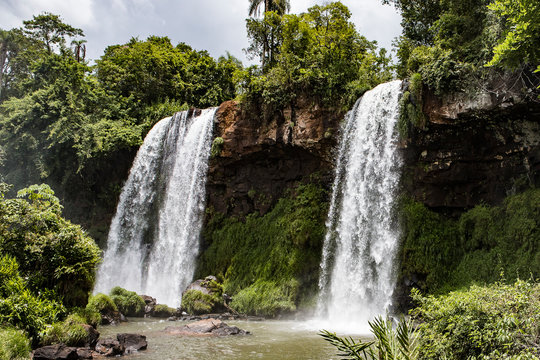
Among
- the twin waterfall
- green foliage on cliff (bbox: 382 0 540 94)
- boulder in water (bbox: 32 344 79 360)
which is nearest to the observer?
boulder in water (bbox: 32 344 79 360)

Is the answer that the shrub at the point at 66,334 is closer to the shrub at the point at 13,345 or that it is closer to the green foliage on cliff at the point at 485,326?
the shrub at the point at 13,345

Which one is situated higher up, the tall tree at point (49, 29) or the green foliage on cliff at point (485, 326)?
the tall tree at point (49, 29)

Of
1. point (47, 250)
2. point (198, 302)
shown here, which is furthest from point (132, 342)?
point (198, 302)

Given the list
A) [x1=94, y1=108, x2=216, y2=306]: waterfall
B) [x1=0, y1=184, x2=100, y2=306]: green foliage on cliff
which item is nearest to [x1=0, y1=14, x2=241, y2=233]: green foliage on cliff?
[x1=94, y1=108, x2=216, y2=306]: waterfall

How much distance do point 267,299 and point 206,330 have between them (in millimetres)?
5687

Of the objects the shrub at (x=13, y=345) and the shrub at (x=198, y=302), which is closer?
the shrub at (x=13, y=345)

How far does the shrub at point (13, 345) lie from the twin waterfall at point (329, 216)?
29.4 feet

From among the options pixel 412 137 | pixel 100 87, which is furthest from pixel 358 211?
→ pixel 100 87

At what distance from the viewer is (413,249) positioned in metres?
14.1

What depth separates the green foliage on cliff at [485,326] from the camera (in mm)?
5023

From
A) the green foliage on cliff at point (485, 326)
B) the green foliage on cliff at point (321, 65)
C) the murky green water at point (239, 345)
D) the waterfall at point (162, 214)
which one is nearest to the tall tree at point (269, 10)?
the green foliage on cliff at point (321, 65)

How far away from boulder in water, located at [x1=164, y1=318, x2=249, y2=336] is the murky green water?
37cm

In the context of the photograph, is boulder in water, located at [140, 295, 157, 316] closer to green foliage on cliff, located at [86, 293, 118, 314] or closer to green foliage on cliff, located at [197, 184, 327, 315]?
green foliage on cliff, located at [86, 293, 118, 314]

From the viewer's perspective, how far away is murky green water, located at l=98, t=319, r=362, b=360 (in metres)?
8.68
